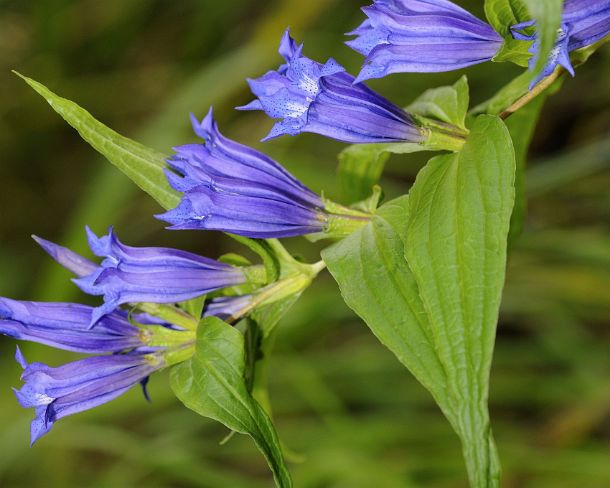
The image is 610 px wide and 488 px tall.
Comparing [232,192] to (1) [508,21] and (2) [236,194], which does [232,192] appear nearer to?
(2) [236,194]

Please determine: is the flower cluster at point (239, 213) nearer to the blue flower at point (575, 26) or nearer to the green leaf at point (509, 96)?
the blue flower at point (575, 26)

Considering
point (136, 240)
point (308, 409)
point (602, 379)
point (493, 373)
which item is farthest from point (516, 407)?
point (136, 240)

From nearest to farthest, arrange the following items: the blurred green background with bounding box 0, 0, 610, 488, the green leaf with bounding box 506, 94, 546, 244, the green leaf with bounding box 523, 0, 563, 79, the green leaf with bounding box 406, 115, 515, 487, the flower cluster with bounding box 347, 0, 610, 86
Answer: the green leaf with bounding box 523, 0, 563, 79
the green leaf with bounding box 406, 115, 515, 487
the flower cluster with bounding box 347, 0, 610, 86
the green leaf with bounding box 506, 94, 546, 244
the blurred green background with bounding box 0, 0, 610, 488

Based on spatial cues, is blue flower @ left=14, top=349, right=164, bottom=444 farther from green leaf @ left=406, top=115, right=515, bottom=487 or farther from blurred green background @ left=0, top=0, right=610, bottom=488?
blurred green background @ left=0, top=0, right=610, bottom=488

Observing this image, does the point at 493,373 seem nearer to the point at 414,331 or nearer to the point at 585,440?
the point at 585,440

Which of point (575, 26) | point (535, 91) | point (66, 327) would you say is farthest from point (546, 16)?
point (66, 327)

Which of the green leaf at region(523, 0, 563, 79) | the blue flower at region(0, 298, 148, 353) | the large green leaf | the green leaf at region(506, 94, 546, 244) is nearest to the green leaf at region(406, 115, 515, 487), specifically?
the large green leaf

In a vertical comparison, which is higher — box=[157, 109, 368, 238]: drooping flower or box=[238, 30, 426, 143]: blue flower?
box=[238, 30, 426, 143]: blue flower
